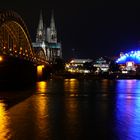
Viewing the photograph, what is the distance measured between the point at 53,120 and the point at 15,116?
Result: 2.39 metres

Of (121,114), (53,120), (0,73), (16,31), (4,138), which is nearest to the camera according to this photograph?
(4,138)

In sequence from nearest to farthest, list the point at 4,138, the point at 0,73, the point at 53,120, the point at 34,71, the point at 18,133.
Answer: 1. the point at 4,138
2. the point at 18,133
3. the point at 53,120
4. the point at 0,73
5. the point at 34,71

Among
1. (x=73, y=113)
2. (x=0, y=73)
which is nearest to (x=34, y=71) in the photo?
(x=0, y=73)

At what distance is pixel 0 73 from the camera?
3243 inches

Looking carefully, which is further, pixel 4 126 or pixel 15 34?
pixel 15 34

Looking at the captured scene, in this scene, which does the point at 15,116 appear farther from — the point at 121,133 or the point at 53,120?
the point at 121,133

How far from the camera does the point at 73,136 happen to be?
57.9 feet

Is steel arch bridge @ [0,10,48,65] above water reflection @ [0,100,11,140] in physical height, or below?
above

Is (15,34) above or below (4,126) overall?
above

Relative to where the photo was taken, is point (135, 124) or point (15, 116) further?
point (15, 116)

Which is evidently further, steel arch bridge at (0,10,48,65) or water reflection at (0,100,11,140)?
steel arch bridge at (0,10,48,65)

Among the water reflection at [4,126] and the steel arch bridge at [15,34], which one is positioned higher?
the steel arch bridge at [15,34]

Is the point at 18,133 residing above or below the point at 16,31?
below

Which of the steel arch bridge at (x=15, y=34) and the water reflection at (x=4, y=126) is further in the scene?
the steel arch bridge at (x=15, y=34)
